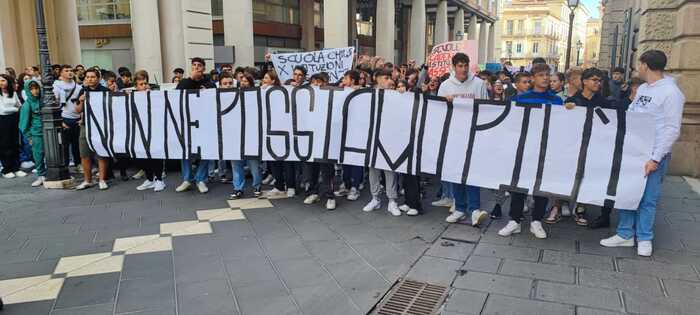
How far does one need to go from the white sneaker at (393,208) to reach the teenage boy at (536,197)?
128 centimetres

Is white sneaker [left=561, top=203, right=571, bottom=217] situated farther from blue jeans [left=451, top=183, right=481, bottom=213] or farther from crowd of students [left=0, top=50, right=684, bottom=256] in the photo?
blue jeans [left=451, top=183, right=481, bottom=213]

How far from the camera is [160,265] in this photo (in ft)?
15.9

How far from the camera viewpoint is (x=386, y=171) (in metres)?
6.62

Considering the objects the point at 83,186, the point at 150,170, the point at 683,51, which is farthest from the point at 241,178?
the point at 683,51

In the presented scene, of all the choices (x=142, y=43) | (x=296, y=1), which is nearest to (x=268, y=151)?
(x=142, y=43)

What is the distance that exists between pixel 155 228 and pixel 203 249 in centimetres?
101

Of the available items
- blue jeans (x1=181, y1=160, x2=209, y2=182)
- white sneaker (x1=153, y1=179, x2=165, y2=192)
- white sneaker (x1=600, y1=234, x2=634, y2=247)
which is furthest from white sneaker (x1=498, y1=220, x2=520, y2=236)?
white sneaker (x1=153, y1=179, x2=165, y2=192)

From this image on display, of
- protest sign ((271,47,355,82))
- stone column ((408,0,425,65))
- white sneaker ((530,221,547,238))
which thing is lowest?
white sneaker ((530,221,547,238))

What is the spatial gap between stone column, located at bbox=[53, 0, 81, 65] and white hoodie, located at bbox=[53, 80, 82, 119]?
7.89m

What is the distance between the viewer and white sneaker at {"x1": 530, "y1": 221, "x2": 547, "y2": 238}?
5578 mm

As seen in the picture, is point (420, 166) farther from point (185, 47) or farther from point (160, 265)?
point (185, 47)

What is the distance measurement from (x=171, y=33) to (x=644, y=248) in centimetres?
1273

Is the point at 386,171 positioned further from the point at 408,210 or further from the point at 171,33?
the point at 171,33

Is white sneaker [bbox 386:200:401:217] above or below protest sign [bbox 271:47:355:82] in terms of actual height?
below
